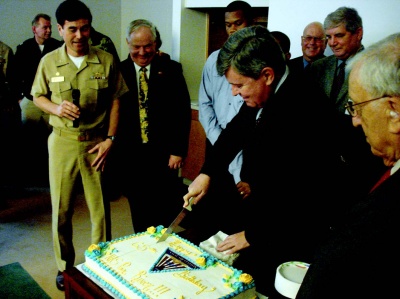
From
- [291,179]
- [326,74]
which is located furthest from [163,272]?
[326,74]

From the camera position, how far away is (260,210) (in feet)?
5.26

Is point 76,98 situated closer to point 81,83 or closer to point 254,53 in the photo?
point 81,83

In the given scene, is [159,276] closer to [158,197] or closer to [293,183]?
[293,183]

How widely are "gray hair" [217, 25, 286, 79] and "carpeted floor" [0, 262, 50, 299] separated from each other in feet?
5.80

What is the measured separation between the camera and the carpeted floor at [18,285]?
7.83 feet

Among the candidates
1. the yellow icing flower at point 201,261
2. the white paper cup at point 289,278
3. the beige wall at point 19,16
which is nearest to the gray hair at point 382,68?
the white paper cup at point 289,278

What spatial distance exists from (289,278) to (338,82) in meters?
1.55

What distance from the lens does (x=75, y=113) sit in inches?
84.8

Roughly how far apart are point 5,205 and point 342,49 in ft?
10.2

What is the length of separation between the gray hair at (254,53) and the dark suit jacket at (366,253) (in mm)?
873

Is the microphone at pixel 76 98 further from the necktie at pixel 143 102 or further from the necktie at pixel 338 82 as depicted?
the necktie at pixel 338 82

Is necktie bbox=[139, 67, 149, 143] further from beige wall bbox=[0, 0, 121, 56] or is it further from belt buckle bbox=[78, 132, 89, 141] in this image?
beige wall bbox=[0, 0, 121, 56]

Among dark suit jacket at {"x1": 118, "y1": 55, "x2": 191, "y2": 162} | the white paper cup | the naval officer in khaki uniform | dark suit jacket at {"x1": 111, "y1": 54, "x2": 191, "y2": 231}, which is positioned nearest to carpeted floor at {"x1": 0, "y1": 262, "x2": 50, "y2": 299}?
the naval officer in khaki uniform

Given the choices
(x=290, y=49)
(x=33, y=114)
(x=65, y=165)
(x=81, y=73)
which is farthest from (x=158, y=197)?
(x=33, y=114)
